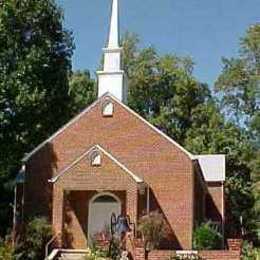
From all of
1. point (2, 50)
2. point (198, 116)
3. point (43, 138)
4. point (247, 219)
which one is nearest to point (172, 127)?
point (198, 116)

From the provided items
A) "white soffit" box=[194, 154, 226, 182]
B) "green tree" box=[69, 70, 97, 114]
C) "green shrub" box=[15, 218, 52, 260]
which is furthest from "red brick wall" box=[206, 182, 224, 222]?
"green tree" box=[69, 70, 97, 114]

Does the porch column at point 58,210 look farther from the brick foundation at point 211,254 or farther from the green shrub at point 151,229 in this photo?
the brick foundation at point 211,254

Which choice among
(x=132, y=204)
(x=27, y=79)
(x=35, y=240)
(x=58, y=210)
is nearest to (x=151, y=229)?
(x=132, y=204)

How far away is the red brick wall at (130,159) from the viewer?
31094 mm

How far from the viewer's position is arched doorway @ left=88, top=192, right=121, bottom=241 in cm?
3186

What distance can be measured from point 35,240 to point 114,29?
14.7 m

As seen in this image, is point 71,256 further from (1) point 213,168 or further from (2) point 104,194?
(1) point 213,168

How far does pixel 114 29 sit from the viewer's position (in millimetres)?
38188

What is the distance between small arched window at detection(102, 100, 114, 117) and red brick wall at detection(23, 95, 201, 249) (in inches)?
8.2

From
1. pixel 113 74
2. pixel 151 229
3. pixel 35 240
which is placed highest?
pixel 113 74

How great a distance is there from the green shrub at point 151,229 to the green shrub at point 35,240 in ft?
14.8

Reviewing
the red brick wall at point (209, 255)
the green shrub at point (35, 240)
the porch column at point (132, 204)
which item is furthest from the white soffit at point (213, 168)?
the red brick wall at point (209, 255)

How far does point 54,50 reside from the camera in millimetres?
38250

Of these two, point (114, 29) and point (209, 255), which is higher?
point (114, 29)
